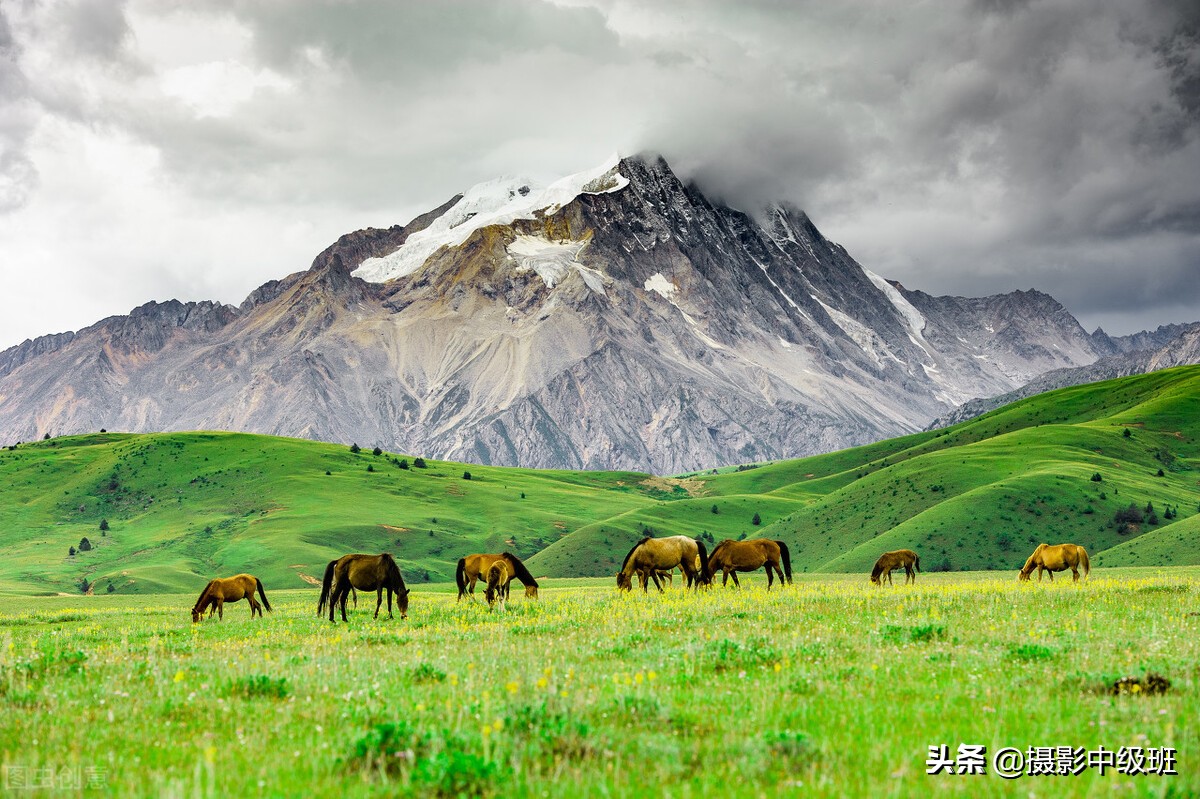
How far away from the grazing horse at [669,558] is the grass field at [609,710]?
16.0m

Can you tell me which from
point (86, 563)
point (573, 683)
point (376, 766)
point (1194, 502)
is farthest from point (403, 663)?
point (86, 563)

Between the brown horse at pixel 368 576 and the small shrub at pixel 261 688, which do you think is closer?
the small shrub at pixel 261 688

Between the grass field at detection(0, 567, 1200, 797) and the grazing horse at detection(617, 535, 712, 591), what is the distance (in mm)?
15999

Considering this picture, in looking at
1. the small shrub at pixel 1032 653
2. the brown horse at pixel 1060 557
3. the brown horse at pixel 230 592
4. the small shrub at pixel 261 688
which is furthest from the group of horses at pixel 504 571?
the small shrub at pixel 1032 653

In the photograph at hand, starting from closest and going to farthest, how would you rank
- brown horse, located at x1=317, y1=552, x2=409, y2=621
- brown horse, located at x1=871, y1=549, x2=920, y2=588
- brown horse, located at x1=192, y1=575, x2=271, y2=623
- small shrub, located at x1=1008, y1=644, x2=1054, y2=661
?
small shrub, located at x1=1008, y1=644, x2=1054, y2=661 < brown horse, located at x1=317, y1=552, x2=409, y2=621 < brown horse, located at x1=192, y1=575, x2=271, y2=623 < brown horse, located at x1=871, y1=549, x2=920, y2=588

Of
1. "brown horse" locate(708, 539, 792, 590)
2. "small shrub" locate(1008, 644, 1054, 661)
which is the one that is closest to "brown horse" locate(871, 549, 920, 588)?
"brown horse" locate(708, 539, 792, 590)

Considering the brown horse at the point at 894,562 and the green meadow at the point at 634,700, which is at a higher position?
the brown horse at the point at 894,562

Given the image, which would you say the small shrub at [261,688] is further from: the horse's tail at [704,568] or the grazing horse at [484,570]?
the horse's tail at [704,568]

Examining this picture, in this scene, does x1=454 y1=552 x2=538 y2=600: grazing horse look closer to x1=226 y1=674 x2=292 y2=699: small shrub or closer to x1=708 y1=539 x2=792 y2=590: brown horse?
x1=708 y1=539 x2=792 y2=590: brown horse

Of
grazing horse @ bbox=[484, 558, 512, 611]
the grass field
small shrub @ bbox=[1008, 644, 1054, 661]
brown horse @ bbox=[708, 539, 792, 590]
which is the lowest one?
the grass field

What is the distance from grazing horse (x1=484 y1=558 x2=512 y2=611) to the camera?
3364 cm

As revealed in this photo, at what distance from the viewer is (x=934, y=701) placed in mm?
12727

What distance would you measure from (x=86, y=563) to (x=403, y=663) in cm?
19486

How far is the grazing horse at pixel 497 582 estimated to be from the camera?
3364 cm
